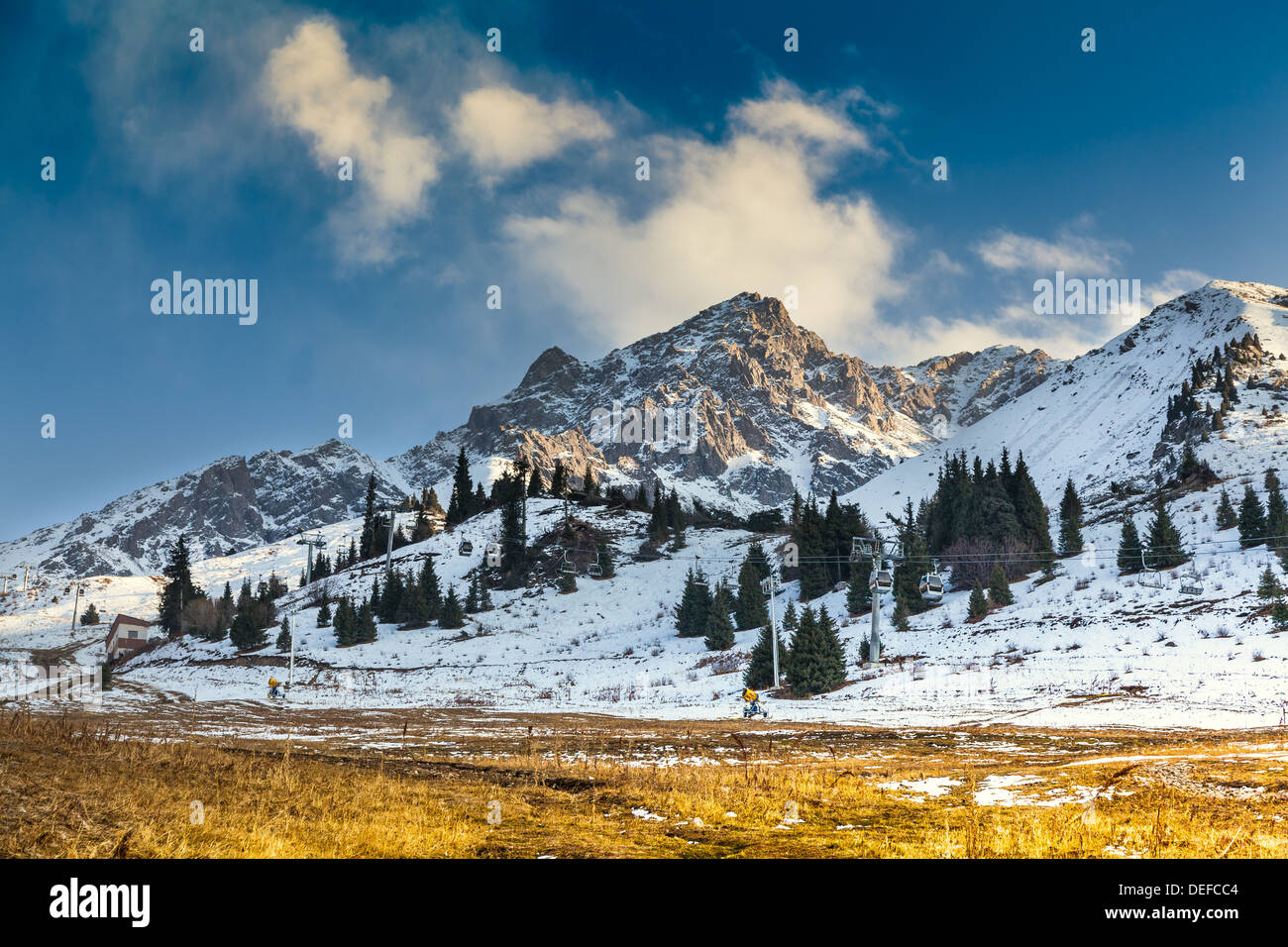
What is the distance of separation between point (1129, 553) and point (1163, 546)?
9.26 ft

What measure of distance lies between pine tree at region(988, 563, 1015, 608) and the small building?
102 metres

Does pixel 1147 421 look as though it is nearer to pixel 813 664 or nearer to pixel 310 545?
pixel 813 664

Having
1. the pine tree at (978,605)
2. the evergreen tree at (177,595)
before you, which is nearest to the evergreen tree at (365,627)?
the evergreen tree at (177,595)

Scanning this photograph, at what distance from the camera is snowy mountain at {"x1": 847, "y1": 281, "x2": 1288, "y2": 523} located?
11769 cm

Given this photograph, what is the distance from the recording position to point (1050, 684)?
117 ft

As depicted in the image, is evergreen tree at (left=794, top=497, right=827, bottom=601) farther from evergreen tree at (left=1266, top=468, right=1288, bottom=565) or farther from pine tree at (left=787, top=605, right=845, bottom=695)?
evergreen tree at (left=1266, top=468, right=1288, bottom=565)

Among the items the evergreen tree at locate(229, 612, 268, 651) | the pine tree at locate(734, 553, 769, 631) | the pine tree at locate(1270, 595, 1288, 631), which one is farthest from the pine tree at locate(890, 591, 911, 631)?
the evergreen tree at locate(229, 612, 268, 651)

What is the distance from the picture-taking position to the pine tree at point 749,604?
70750 millimetres

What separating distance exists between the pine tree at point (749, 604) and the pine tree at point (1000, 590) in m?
19.0

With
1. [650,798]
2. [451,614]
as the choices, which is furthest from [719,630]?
[650,798]

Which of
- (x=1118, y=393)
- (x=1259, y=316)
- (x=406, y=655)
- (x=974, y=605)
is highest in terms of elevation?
(x=1259, y=316)
